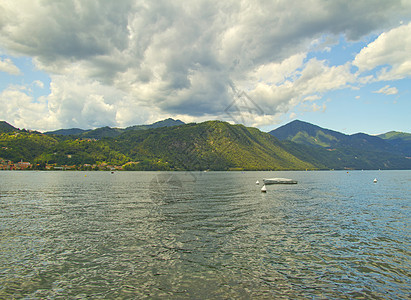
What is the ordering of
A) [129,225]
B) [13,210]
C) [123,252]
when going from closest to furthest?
[123,252] → [129,225] → [13,210]

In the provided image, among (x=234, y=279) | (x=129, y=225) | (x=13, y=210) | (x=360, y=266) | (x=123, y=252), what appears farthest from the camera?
(x=13, y=210)

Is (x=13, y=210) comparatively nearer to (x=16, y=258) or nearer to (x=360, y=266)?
(x=16, y=258)

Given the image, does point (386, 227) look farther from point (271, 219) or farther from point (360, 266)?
point (360, 266)

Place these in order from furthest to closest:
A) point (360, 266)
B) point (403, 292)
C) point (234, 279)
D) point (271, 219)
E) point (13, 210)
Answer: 1. point (13, 210)
2. point (271, 219)
3. point (360, 266)
4. point (234, 279)
5. point (403, 292)

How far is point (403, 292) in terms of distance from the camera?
16875 mm

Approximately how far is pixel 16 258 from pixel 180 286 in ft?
52.5

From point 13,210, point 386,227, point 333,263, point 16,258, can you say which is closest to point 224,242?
point 333,263

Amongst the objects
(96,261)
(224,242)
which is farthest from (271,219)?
(96,261)

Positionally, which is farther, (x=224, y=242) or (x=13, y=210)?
(x=13, y=210)

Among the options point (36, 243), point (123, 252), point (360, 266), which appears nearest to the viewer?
point (360, 266)

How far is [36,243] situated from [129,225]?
1128 cm

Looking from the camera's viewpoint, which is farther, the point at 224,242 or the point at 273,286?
the point at 224,242

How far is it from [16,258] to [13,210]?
100ft

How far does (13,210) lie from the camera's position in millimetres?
46500
